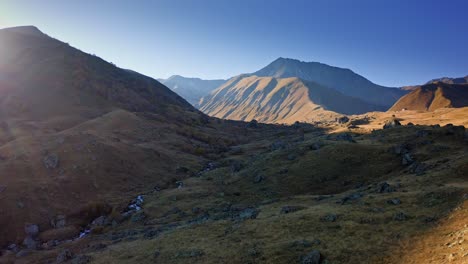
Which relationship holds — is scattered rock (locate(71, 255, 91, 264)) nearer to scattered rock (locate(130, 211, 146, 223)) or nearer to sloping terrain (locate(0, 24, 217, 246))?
scattered rock (locate(130, 211, 146, 223))

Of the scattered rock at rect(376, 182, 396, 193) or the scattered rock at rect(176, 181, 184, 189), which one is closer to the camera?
the scattered rock at rect(376, 182, 396, 193)

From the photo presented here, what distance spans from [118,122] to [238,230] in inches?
4059

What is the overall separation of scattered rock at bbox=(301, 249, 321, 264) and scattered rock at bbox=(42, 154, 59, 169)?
63.1 m

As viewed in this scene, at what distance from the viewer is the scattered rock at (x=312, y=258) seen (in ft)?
94.5

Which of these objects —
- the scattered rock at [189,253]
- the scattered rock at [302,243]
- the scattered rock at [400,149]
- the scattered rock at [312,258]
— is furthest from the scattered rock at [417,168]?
the scattered rock at [189,253]

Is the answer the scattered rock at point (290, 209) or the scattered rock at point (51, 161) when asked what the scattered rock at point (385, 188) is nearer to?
the scattered rock at point (290, 209)

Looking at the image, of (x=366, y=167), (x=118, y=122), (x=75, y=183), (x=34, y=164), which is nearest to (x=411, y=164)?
(x=366, y=167)

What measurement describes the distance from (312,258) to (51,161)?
6503cm

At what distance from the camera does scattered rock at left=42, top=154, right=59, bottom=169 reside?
73.2 m

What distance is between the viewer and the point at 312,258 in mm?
29000

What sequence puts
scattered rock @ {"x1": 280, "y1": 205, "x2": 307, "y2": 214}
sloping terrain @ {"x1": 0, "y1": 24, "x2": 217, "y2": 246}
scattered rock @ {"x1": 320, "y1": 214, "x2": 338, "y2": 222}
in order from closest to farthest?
scattered rock @ {"x1": 320, "y1": 214, "x2": 338, "y2": 222} → scattered rock @ {"x1": 280, "y1": 205, "x2": 307, "y2": 214} → sloping terrain @ {"x1": 0, "y1": 24, "x2": 217, "y2": 246}

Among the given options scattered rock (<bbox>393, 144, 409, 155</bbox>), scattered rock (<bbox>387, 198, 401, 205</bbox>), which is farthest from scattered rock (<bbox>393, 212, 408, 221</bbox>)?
scattered rock (<bbox>393, 144, 409, 155</bbox>)

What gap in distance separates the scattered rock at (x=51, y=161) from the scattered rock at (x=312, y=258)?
63.1m

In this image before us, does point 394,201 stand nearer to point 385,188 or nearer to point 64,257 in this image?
point 385,188
